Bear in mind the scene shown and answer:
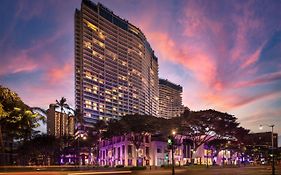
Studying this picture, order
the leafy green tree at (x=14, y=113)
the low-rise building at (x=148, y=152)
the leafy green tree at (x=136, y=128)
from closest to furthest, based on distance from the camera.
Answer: the leafy green tree at (x=14, y=113)
the leafy green tree at (x=136, y=128)
the low-rise building at (x=148, y=152)

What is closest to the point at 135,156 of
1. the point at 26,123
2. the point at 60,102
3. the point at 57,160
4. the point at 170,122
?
the point at 170,122

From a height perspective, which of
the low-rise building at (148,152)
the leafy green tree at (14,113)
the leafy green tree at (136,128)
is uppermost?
the leafy green tree at (14,113)

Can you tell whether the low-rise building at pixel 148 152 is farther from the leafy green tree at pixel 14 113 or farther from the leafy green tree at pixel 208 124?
the leafy green tree at pixel 14 113

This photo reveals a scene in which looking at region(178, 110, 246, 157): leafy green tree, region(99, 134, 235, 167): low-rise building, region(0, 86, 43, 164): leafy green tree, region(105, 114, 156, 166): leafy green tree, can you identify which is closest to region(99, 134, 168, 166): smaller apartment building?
region(99, 134, 235, 167): low-rise building

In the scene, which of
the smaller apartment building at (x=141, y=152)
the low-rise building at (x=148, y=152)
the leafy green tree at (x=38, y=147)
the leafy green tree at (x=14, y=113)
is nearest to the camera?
the leafy green tree at (x=14, y=113)

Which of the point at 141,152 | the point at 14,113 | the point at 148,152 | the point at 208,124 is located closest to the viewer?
the point at 14,113

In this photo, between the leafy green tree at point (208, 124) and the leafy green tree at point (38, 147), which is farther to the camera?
the leafy green tree at point (38, 147)

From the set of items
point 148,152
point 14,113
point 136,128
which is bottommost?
point 148,152

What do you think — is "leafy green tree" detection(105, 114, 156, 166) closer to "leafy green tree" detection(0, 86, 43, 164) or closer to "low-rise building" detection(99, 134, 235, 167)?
"low-rise building" detection(99, 134, 235, 167)

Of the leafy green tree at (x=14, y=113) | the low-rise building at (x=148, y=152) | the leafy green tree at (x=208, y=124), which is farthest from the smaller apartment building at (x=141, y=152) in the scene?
the leafy green tree at (x=14, y=113)

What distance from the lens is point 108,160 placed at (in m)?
131

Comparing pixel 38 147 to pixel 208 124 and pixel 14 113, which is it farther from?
pixel 14 113

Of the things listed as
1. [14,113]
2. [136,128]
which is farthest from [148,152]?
[14,113]

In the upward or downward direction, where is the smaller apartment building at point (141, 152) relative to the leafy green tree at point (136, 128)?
downward
